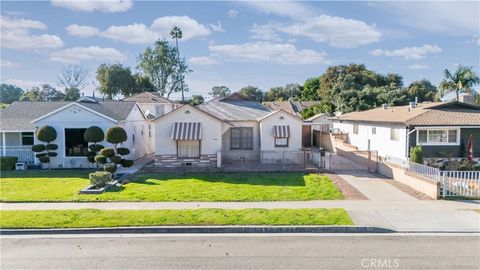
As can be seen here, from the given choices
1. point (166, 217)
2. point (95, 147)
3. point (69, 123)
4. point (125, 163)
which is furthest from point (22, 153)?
point (166, 217)

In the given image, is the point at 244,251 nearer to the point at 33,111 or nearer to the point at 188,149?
the point at 188,149

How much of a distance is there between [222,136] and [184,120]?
3.57 metres

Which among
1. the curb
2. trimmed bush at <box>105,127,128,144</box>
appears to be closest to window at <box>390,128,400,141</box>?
the curb

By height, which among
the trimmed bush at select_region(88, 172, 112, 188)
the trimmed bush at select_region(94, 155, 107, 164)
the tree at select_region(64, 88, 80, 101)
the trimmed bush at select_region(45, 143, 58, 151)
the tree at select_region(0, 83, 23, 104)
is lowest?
the trimmed bush at select_region(88, 172, 112, 188)

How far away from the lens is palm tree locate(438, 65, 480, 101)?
46219 mm

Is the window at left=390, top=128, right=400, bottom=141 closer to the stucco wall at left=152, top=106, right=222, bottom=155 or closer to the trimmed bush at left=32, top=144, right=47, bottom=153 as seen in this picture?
the stucco wall at left=152, top=106, right=222, bottom=155

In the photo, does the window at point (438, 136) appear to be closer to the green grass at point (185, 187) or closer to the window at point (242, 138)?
the green grass at point (185, 187)

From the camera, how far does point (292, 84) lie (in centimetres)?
11550

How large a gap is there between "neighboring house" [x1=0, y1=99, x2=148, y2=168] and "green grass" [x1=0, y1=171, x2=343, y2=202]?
2.98 m

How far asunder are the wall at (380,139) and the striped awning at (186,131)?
13878 millimetres

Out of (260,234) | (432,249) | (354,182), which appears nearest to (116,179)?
(260,234)

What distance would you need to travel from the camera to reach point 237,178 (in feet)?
69.7

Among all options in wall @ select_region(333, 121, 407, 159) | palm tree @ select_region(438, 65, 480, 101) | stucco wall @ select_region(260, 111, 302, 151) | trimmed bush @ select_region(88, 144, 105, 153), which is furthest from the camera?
palm tree @ select_region(438, 65, 480, 101)

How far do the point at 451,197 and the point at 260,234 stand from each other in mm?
10278
